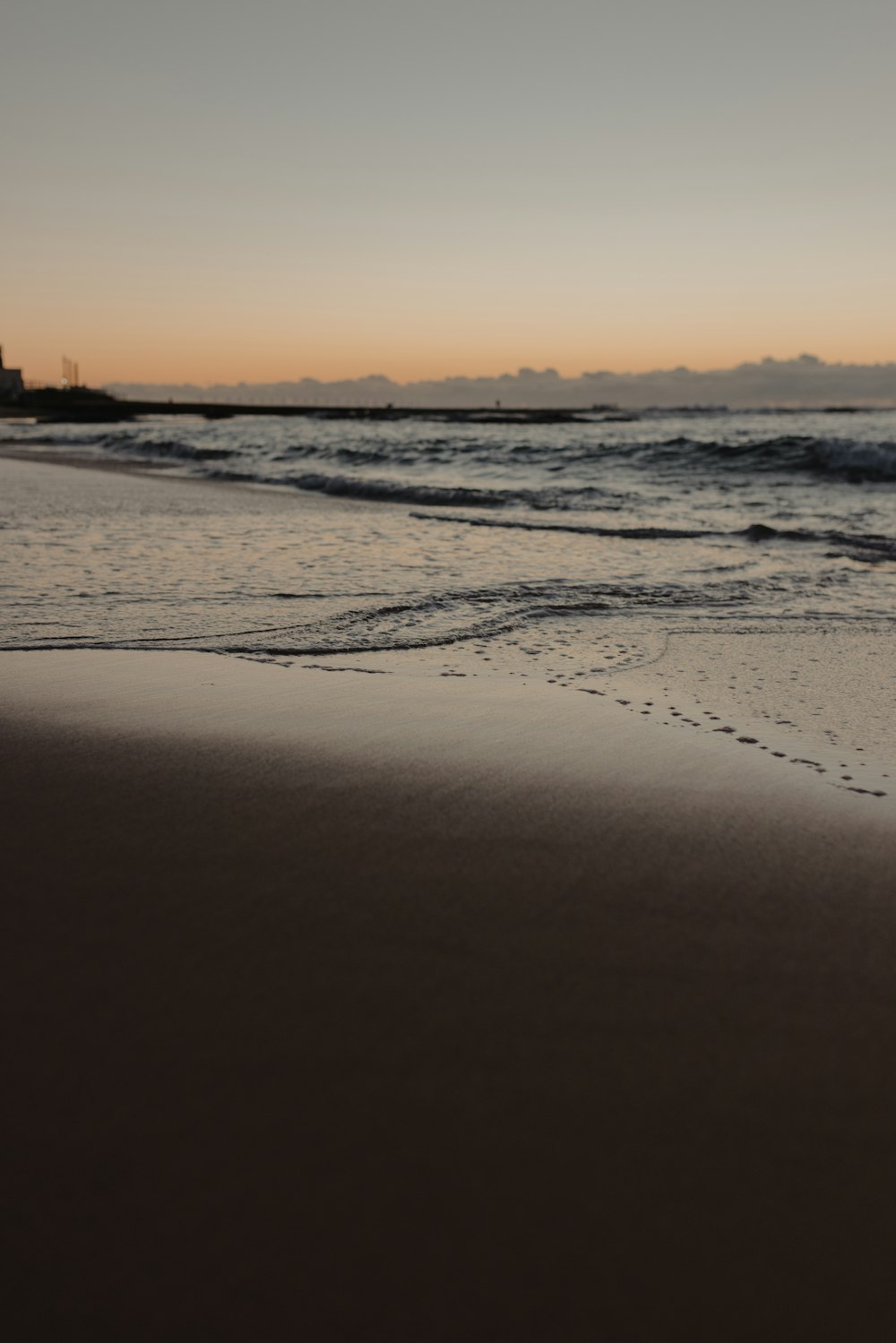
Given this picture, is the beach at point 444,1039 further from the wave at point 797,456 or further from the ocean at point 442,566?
the wave at point 797,456

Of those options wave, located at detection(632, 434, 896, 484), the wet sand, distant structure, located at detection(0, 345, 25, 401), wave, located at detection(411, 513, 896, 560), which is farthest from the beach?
distant structure, located at detection(0, 345, 25, 401)

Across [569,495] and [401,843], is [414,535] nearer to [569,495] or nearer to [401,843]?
[569,495]

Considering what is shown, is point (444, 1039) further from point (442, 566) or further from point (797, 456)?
point (797, 456)

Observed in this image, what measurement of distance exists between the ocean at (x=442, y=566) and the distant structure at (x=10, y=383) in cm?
7275

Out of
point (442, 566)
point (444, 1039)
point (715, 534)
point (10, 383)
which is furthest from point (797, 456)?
point (10, 383)

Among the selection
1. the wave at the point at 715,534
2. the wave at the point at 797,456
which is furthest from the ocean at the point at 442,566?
the wave at the point at 797,456

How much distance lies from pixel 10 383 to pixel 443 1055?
3456 inches

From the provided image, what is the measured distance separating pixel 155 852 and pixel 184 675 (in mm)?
1760

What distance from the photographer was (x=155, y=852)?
226 centimetres

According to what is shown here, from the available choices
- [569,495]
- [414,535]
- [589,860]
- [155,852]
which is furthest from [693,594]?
[569,495]

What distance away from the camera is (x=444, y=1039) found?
161 cm

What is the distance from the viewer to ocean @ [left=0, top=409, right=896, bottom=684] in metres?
4.77

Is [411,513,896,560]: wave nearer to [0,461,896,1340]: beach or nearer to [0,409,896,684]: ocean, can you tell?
[0,409,896,684]: ocean

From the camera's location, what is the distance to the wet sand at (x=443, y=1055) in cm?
119
